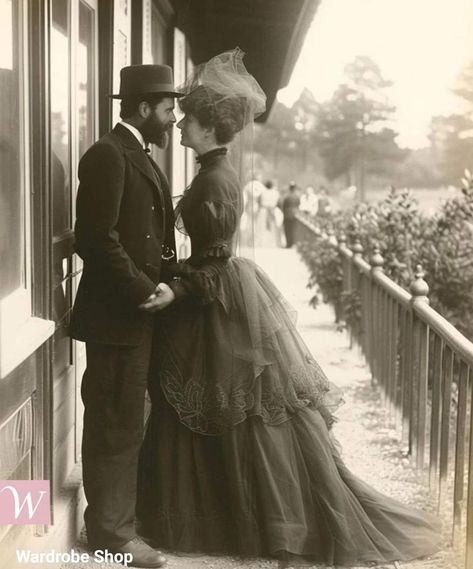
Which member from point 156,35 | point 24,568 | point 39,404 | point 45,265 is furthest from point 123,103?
point 156,35

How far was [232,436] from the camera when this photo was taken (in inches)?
143

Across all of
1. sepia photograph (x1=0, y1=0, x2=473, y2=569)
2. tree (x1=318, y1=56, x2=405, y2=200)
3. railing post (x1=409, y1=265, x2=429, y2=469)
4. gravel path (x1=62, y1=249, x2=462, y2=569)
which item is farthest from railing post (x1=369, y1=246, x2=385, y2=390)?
tree (x1=318, y1=56, x2=405, y2=200)

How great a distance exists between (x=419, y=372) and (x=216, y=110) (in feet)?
7.45

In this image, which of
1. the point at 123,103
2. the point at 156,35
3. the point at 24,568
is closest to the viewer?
the point at 24,568

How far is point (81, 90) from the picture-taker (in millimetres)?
4145

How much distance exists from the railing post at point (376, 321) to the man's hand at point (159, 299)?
3.61 m

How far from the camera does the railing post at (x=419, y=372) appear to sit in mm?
5062

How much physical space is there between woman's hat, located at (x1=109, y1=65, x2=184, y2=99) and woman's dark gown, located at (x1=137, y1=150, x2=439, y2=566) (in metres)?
0.35

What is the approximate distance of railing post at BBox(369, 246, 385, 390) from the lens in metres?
6.87

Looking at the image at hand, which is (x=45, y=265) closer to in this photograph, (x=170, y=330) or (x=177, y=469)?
(x=170, y=330)

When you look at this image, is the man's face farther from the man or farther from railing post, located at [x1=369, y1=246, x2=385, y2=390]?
railing post, located at [x1=369, y1=246, x2=385, y2=390]

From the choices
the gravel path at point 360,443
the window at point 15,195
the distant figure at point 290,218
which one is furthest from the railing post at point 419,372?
the distant figure at point 290,218

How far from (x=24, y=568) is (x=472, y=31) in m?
2.63
